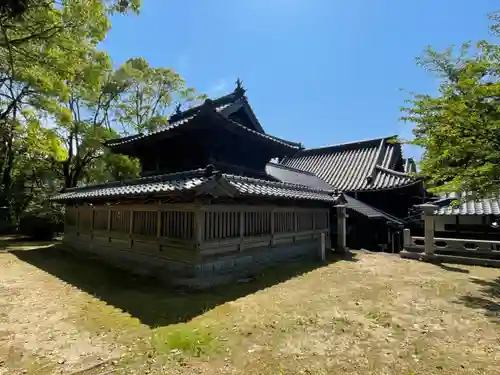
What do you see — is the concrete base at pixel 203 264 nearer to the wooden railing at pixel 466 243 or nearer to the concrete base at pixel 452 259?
the concrete base at pixel 452 259

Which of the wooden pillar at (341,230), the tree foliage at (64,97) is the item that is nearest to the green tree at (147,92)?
the tree foliage at (64,97)

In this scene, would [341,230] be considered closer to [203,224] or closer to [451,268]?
[451,268]

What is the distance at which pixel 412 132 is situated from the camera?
1159cm

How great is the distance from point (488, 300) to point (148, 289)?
1014 centimetres

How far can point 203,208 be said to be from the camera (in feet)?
31.0

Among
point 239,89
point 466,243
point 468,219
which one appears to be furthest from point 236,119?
point 468,219

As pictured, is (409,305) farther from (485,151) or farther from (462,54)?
(462,54)

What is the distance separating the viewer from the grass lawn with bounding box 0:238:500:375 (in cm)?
482

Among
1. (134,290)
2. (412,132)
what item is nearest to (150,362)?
(134,290)

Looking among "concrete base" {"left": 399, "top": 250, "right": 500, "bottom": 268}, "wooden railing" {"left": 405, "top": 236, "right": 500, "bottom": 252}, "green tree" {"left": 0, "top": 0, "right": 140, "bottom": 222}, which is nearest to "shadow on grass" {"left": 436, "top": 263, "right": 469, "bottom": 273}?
"concrete base" {"left": 399, "top": 250, "right": 500, "bottom": 268}

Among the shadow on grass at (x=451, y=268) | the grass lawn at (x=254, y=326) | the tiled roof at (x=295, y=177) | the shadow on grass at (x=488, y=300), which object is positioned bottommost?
the shadow on grass at (x=451, y=268)

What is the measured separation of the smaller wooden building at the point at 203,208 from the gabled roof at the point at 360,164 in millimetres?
7640

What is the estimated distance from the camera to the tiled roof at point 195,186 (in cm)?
854

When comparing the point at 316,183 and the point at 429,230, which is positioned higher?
the point at 316,183
